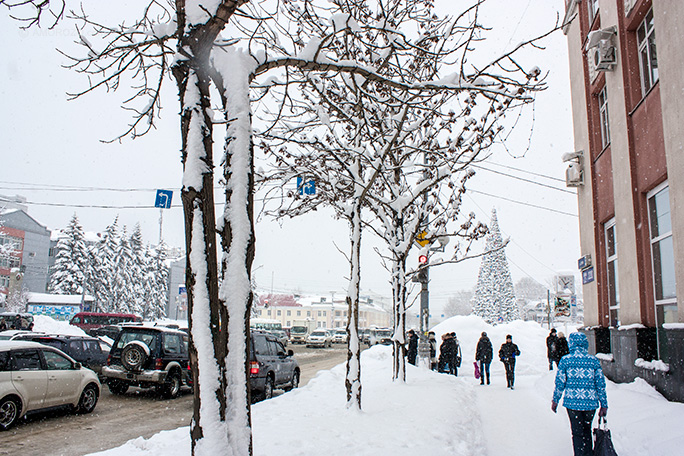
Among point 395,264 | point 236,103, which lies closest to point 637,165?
point 395,264

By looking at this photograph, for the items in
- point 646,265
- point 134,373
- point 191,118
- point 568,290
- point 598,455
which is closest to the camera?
point 191,118

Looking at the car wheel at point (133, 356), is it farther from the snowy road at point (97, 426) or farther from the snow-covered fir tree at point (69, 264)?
the snow-covered fir tree at point (69, 264)

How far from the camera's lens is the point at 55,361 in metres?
10.0

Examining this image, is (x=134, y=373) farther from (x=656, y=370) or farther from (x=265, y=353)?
(x=656, y=370)

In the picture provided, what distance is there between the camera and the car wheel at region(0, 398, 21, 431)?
8.47 meters

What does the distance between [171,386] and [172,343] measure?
1.09 metres

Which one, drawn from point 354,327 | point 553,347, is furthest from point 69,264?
point 354,327

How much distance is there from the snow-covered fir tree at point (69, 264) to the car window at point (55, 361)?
158ft

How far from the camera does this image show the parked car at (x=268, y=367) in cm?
1258

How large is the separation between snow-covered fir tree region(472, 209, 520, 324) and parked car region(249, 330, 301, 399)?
48.8m

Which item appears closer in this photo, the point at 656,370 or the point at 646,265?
the point at 656,370

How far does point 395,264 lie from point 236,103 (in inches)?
368

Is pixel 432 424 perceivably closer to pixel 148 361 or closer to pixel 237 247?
pixel 237 247

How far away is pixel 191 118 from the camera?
13.9 ft
